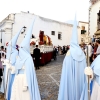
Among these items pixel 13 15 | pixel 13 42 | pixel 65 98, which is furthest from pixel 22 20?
pixel 65 98

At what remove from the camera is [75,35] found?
523cm

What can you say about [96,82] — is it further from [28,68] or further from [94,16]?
[94,16]

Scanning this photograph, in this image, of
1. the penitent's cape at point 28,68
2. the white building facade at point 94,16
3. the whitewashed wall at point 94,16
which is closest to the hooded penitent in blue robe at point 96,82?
the penitent's cape at point 28,68

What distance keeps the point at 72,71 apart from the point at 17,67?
59.0 inches

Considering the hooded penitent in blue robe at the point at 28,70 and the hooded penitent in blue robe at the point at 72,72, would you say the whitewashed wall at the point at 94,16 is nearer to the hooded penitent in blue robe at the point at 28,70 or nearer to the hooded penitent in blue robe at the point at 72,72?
the hooded penitent in blue robe at the point at 72,72

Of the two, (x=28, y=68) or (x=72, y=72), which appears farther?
(x=72, y=72)

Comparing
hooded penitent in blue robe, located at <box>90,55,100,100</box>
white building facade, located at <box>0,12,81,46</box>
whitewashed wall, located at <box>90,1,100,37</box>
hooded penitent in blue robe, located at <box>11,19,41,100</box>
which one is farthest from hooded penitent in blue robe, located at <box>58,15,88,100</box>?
whitewashed wall, located at <box>90,1,100,37</box>

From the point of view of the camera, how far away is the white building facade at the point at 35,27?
26.0 metres

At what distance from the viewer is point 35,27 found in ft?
96.0

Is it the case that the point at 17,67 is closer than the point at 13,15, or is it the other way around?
the point at 17,67

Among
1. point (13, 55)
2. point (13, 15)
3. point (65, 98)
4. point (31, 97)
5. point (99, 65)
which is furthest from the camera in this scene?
point (13, 15)

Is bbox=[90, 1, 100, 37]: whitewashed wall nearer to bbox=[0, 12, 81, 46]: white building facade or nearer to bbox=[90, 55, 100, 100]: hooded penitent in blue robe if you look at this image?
bbox=[0, 12, 81, 46]: white building facade

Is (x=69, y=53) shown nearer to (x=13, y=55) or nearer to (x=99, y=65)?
(x=99, y=65)

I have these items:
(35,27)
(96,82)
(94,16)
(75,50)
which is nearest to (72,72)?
(75,50)
